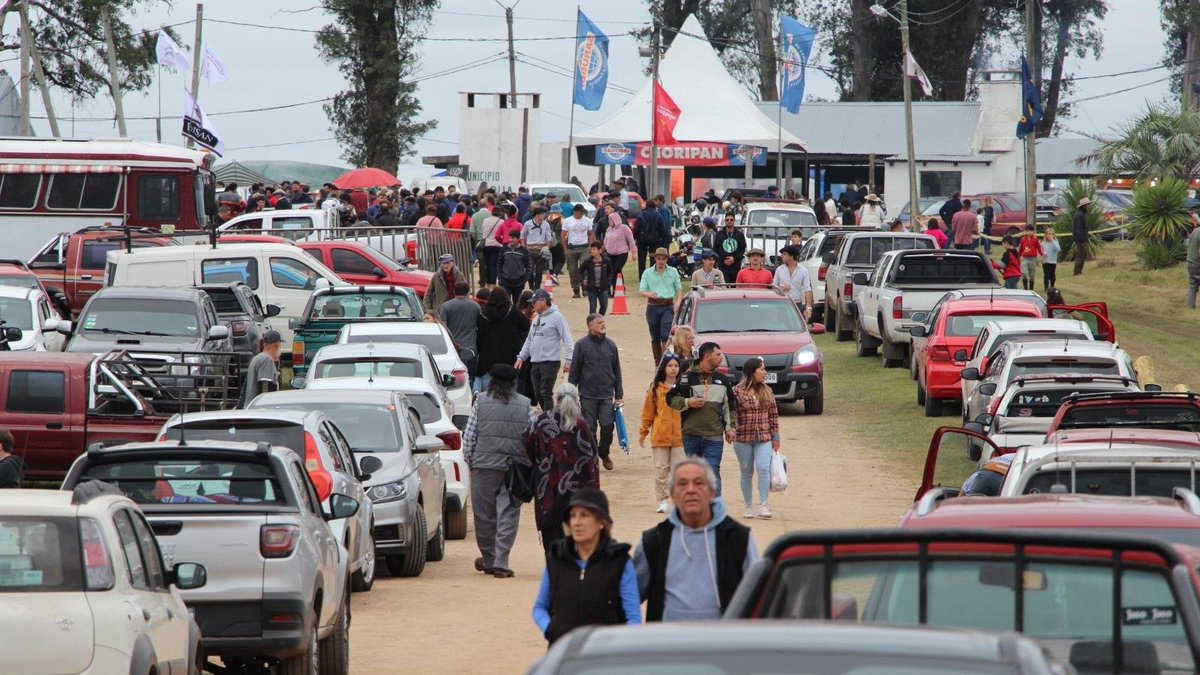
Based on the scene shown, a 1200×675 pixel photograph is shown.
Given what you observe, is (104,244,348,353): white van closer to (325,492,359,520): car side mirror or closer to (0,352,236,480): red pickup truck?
(0,352,236,480): red pickup truck

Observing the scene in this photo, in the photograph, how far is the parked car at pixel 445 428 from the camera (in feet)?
55.9

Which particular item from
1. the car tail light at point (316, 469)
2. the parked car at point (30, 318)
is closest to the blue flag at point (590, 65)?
the parked car at point (30, 318)

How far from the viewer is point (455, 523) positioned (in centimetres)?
1738

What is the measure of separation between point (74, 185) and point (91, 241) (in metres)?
6.28

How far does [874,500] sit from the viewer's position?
18.2m

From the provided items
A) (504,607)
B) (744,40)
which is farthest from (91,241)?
(744,40)

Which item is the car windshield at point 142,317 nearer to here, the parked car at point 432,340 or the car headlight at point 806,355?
the parked car at point 432,340

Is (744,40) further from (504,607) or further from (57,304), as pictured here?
(504,607)

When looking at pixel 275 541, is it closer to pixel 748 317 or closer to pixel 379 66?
pixel 748 317

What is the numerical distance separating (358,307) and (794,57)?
28.1 m

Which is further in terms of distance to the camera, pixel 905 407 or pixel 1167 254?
pixel 1167 254

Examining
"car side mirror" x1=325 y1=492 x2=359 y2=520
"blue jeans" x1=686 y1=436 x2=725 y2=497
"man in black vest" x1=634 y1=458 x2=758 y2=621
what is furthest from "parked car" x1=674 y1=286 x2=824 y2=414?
"man in black vest" x1=634 y1=458 x2=758 y2=621

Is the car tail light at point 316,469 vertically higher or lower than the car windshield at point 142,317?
lower

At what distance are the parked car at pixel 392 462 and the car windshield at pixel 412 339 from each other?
19.0ft
